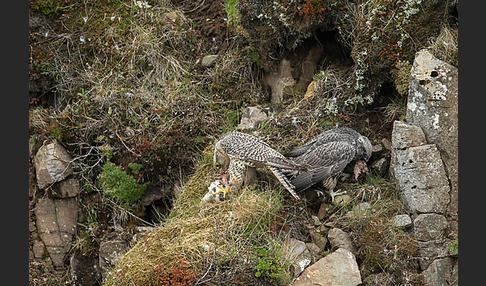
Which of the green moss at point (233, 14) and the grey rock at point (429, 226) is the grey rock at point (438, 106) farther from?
the green moss at point (233, 14)

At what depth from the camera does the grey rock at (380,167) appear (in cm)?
906

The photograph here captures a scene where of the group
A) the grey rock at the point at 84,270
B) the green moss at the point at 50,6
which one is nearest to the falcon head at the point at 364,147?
the grey rock at the point at 84,270

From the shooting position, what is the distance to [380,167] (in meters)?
9.05

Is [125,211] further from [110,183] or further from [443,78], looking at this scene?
[443,78]

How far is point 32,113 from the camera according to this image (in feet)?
34.8

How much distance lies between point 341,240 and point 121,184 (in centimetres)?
357

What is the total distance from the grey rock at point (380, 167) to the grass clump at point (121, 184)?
3435mm

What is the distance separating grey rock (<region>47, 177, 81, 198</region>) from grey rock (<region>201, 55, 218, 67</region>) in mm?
2861

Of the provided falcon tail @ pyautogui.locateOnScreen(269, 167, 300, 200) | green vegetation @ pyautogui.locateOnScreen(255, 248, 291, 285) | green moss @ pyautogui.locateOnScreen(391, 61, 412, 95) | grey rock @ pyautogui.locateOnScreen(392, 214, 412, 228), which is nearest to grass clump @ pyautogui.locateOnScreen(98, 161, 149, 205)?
falcon tail @ pyautogui.locateOnScreen(269, 167, 300, 200)

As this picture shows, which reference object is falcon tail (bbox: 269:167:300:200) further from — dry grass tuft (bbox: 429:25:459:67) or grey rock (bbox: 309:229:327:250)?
dry grass tuft (bbox: 429:25:459:67)

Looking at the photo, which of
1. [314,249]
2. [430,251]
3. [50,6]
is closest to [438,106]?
[430,251]

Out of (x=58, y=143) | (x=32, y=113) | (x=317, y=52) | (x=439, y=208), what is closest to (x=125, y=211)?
(x=58, y=143)

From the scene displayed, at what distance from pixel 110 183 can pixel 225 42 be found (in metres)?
3.09

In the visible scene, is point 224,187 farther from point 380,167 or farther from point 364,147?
point 380,167
